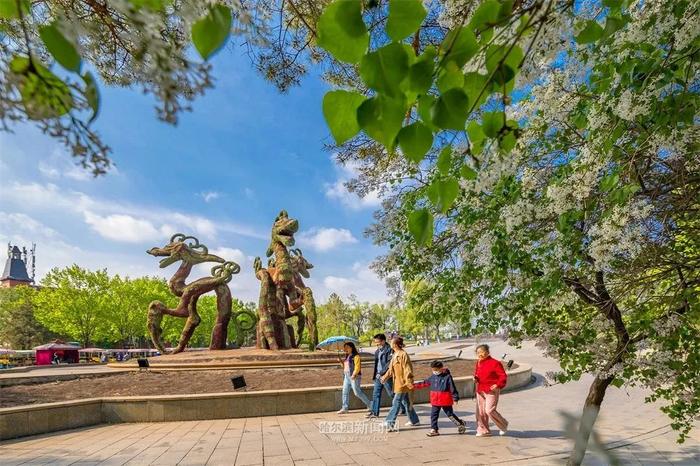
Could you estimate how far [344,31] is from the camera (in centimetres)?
121

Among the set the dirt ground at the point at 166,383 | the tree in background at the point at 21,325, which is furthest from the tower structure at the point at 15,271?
the dirt ground at the point at 166,383

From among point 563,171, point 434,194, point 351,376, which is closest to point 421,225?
point 434,194

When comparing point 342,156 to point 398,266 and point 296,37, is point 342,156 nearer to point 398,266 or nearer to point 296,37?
point 296,37

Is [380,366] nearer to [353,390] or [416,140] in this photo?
[353,390]

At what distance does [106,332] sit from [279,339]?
115ft

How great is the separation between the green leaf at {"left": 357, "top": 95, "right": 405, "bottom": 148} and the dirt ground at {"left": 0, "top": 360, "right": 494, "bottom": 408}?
12.1 metres

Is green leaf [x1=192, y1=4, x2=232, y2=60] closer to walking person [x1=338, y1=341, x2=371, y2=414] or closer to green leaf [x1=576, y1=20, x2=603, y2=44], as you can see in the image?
green leaf [x1=576, y1=20, x2=603, y2=44]

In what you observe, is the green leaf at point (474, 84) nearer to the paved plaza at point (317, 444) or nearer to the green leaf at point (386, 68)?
the green leaf at point (386, 68)

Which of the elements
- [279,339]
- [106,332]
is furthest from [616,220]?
[106,332]

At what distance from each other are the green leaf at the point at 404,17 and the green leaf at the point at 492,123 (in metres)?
0.53

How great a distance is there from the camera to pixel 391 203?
6.98m

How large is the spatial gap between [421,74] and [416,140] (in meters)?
0.19

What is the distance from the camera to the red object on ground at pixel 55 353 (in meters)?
33.1

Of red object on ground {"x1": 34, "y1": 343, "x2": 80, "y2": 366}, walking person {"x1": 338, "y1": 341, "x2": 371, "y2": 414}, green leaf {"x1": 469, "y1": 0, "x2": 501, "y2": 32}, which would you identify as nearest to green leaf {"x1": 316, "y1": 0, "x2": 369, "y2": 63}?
green leaf {"x1": 469, "y1": 0, "x2": 501, "y2": 32}
